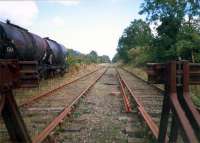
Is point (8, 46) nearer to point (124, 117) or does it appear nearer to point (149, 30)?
point (124, 117)

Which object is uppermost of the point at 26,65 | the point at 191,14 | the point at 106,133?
the point at 191,14

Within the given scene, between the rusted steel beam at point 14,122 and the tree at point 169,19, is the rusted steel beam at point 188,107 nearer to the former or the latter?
the rusted steel beam at point 14,122

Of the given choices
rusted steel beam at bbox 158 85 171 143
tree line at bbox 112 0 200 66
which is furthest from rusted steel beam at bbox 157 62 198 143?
tree line at bbox 112 0 200 66

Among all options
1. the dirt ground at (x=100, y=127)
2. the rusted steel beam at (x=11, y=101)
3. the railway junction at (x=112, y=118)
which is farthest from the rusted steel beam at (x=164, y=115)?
the rusted steel beam at (x=11, y=101)

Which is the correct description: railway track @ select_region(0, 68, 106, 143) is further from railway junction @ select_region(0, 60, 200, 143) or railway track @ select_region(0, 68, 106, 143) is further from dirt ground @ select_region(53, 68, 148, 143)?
dirt ground @ select_region(53, 68, 148, 143)

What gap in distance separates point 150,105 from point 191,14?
2116 centimetres

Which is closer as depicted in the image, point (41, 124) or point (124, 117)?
point (41, 124)

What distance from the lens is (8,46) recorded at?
14461 mm

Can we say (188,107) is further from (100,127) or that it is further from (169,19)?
(169,19)

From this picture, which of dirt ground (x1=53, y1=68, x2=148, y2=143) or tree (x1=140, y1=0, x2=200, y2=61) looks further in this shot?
tree (x1=140, y1=0, x2=200, y2=61)

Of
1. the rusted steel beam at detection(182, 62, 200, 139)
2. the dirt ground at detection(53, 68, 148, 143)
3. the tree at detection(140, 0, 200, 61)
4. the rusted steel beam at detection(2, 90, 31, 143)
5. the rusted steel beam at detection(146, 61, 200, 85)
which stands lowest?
the dirt ground at detection(53, 68, 148, 143)

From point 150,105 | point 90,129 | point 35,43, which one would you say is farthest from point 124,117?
point 35,43

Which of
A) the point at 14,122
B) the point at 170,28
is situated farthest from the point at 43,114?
the point at 170,28

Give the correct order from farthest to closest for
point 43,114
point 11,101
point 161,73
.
A: point 43,114 < point 11,101 < point 161,73
